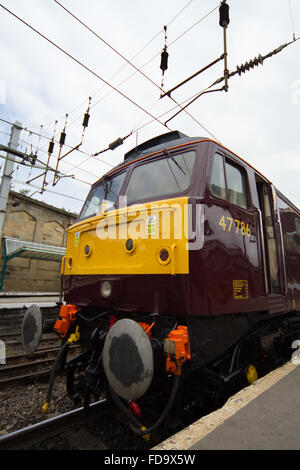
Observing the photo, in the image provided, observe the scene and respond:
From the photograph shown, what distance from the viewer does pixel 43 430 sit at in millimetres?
3057

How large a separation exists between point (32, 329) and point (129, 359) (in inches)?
75.6

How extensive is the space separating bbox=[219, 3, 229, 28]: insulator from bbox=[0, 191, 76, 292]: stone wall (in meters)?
17.7

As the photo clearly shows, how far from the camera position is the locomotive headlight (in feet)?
10.1

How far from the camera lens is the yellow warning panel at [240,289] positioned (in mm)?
2919

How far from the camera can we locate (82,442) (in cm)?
294

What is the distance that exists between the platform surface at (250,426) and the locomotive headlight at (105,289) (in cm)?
157

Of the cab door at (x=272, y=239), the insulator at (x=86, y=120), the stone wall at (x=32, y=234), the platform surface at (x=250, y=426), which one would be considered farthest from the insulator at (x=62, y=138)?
the platform surface at (x=250, y=426)

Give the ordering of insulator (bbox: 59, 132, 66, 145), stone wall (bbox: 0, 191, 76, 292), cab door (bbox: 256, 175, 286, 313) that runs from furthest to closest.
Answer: stone wall (bbox: 0, 191, 76, 292) → insulator (bbox: 59, 132, 66, 145) → cab door (bbox: 256, 175, 286, 313)

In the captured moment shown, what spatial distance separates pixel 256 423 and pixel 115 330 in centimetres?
132

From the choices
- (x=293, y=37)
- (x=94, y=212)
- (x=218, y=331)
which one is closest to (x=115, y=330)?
(x=218, y=331)

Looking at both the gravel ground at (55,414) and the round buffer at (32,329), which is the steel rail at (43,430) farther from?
the round buffer at (32,329)

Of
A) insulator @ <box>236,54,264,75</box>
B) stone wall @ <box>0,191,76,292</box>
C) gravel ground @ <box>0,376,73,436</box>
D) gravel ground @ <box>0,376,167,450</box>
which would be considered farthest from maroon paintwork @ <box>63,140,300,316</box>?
stone wall @ <box>0,191,76,292</box>

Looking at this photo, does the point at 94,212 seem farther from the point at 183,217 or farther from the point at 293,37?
the point at 293,37

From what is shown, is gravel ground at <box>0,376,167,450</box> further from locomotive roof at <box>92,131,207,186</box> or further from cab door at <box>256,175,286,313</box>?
locomotive roof at <box>92,131,207,186</box>
